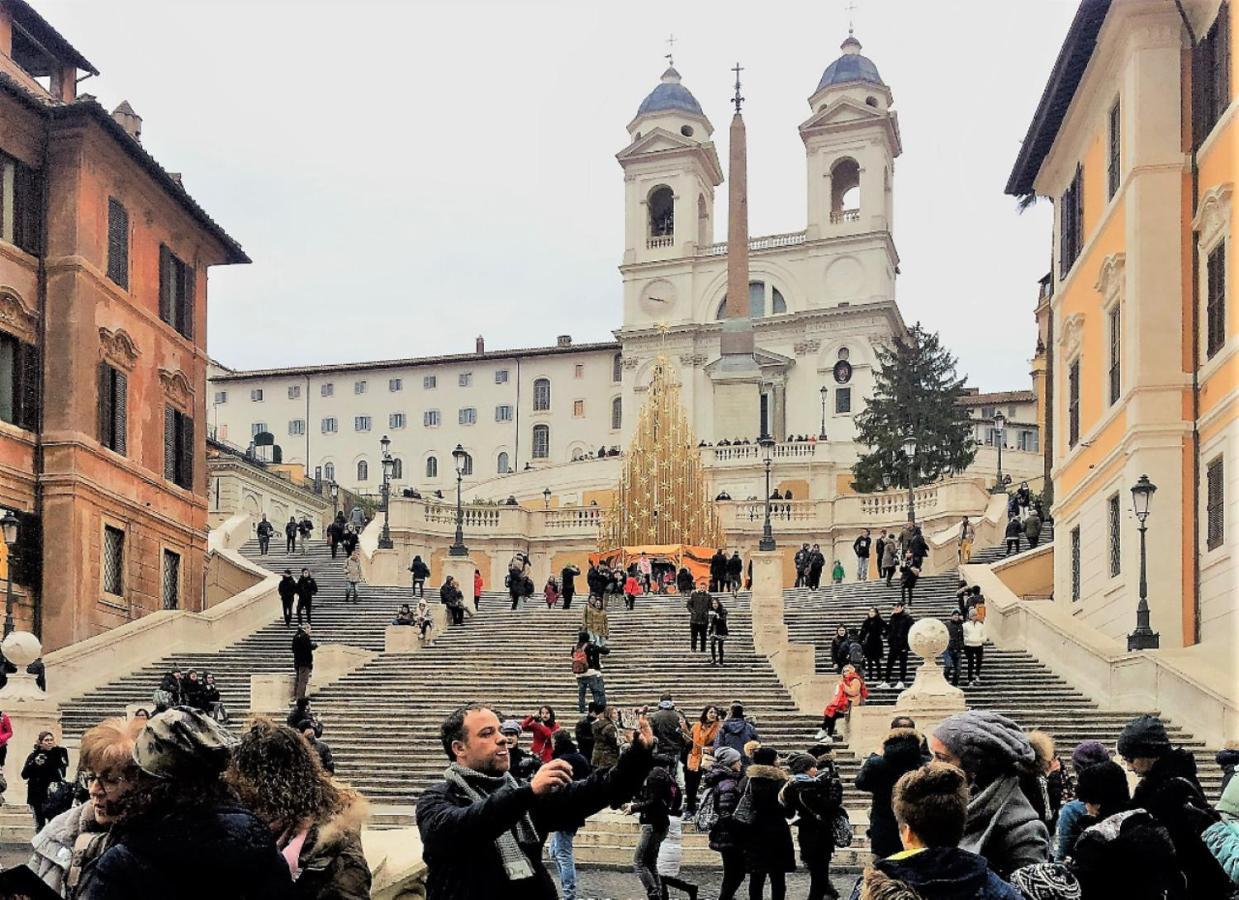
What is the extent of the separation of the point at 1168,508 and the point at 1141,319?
2942 mm

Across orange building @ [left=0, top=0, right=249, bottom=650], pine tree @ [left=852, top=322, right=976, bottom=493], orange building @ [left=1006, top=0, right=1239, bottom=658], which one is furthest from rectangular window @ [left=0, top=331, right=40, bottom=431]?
pine tree @ [left=852, top=322, right=976, bottom=493]

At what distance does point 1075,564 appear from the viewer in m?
31.8

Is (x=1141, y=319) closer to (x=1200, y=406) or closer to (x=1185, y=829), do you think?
(x=1200, y=406)

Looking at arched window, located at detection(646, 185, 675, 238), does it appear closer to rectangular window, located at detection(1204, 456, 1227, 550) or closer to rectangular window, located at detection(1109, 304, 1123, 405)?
rectangular window, located at detection(1109, 304, 1123, 405)

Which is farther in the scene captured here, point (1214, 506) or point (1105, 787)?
point (1214, 506)

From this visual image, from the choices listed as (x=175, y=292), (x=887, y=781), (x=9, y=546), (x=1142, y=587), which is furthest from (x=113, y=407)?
(x=887, y=781)

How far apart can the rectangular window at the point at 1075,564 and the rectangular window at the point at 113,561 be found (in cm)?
1895

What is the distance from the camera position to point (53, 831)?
562 cm

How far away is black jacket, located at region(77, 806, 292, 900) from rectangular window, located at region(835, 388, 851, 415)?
82.3 meters

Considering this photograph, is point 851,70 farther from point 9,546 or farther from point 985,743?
point 985,743

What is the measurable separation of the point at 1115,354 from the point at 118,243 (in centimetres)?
2049

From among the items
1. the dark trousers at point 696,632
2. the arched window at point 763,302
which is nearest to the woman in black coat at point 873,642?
the dark trousers at point 696,632

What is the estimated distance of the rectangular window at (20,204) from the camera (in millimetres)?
32438

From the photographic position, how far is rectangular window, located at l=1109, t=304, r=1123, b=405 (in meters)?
28.0
